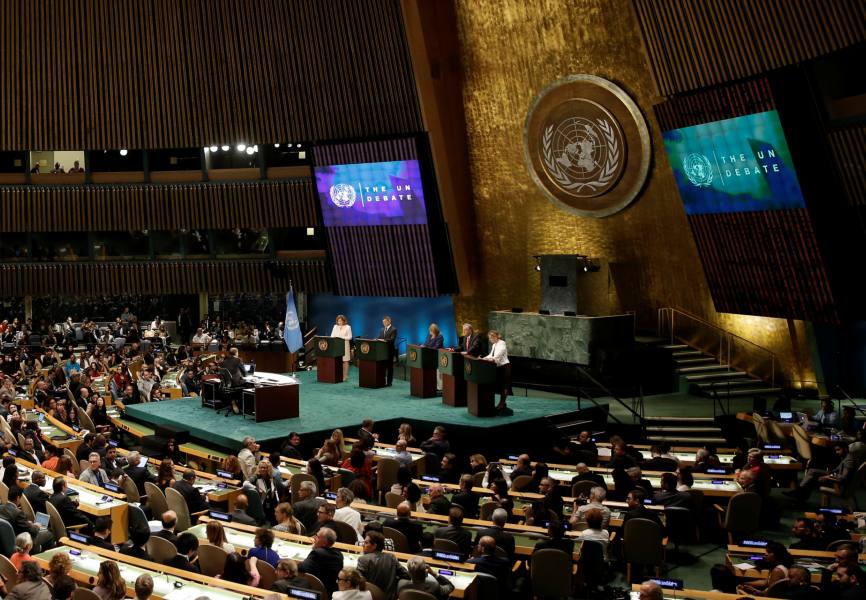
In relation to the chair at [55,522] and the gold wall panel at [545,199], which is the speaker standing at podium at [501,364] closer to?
the gold wall panel at [545,199]

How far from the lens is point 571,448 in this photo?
12844 mm

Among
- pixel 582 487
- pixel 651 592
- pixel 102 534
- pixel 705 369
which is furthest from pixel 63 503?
pixel 705 369

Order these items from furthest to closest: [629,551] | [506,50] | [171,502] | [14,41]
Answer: [14,41], [506,50], [171,502], [629,551]

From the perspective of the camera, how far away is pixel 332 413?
610 inches

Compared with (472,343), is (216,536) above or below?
below

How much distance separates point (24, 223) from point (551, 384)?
561 inches

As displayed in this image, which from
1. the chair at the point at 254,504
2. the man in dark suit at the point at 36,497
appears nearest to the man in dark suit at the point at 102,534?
the man in dark suit at the point at 36,497

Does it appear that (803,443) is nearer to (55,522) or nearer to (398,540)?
(398,540)

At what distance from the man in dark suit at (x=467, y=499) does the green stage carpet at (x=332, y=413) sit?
→ 401 centimetres

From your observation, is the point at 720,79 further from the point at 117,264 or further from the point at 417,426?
the point at 117,264

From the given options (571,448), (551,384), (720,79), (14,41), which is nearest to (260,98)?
(14,41)

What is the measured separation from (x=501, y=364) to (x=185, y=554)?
7479 millimetres

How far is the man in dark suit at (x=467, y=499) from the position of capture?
1009cm

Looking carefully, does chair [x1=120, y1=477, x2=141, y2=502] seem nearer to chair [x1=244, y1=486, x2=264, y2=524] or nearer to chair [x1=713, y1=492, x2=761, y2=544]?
chair [x1=244, y1=486, x2=264, y2=524]
